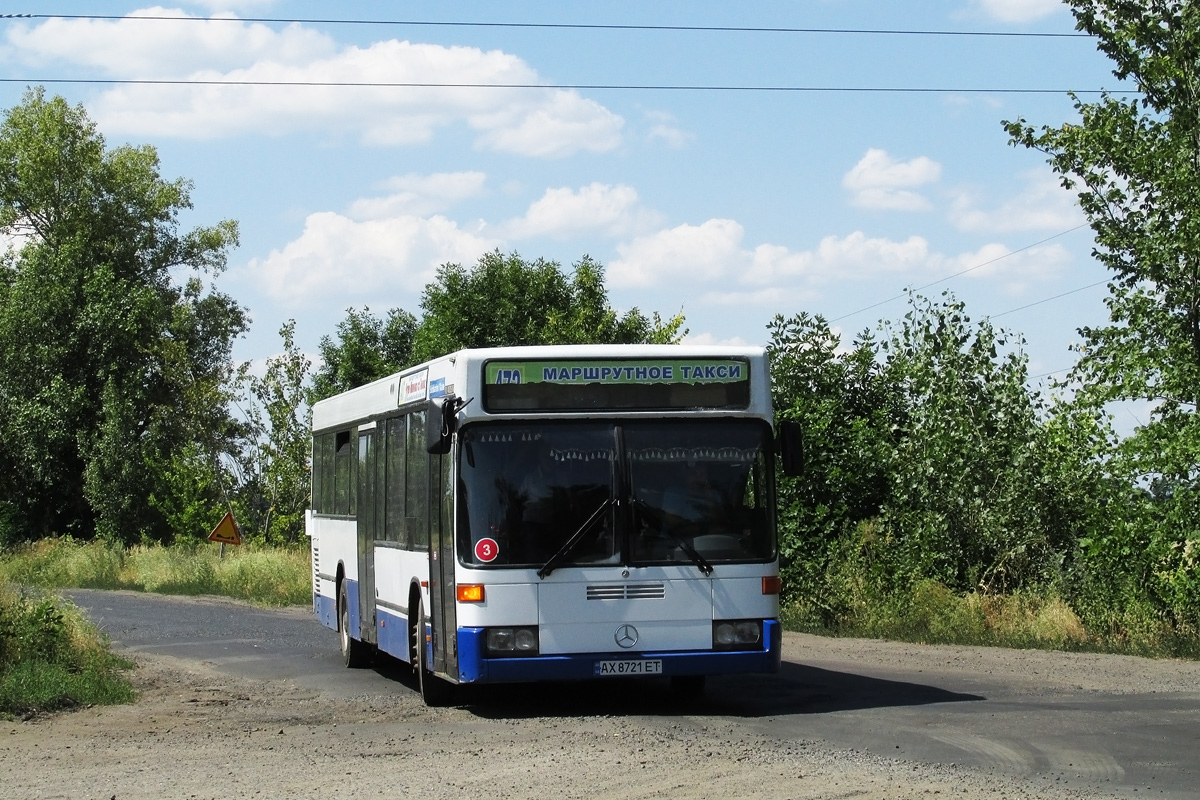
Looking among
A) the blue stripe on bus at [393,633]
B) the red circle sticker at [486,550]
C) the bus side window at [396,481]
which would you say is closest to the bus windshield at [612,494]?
the red circle sticker at [486,550]

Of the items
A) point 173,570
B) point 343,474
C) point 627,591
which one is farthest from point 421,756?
point 173,570

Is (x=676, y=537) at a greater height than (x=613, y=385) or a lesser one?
lesser

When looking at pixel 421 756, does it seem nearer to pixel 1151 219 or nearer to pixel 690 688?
pixel 690 688

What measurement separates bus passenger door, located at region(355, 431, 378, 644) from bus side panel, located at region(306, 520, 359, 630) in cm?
37

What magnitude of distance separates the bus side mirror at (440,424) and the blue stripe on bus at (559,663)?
1.40 m

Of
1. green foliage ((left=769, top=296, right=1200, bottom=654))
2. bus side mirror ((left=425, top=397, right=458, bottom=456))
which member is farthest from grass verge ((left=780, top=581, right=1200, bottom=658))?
bus side mirror ((left=425, top=397, right=458, bottom=456))

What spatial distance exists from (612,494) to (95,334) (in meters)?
45.6

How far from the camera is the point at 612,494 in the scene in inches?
492

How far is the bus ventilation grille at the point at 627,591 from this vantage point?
40.7 feet

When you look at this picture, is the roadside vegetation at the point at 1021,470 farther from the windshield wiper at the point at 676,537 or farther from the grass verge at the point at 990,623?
the windshield wiper at the point at 676,537

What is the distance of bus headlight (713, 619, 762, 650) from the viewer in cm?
1253

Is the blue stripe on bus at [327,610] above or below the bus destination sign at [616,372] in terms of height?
below

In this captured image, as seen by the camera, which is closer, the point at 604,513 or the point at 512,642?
the point at 512,642

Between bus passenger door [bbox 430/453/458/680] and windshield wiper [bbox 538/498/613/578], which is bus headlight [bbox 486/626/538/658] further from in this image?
windshield wiper [bbox 538/498/613/578]
